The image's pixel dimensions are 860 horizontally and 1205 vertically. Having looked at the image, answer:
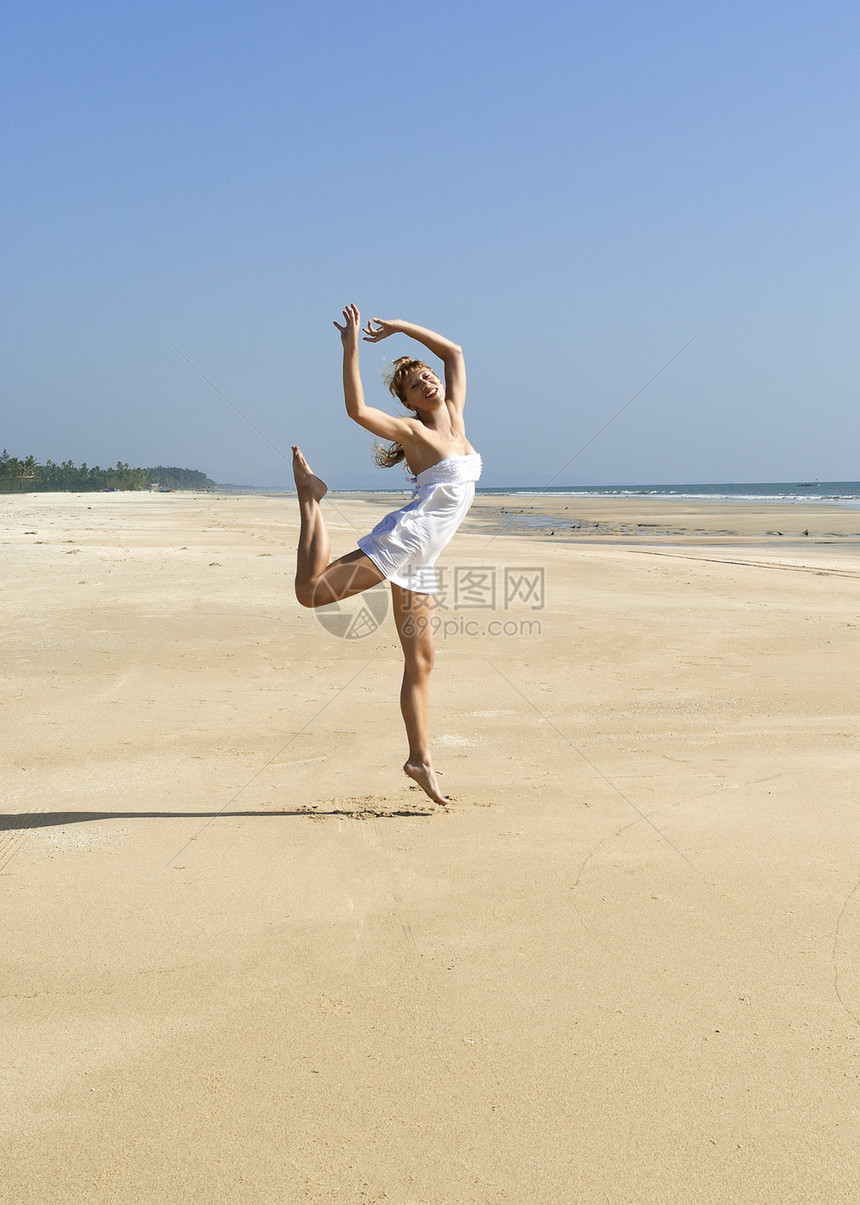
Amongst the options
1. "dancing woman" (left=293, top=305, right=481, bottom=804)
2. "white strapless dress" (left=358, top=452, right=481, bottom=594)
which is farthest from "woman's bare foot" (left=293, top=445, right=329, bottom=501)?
"white strapless dress" (left=358, top=452, right=481, bottom=594)

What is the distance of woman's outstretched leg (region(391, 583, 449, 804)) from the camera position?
368 cm

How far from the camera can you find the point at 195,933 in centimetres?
252

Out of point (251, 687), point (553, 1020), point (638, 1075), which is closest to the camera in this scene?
point (638, 1075)

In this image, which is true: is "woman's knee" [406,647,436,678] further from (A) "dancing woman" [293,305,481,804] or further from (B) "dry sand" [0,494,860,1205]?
(B) "dry sand" [0,494,860,1205]

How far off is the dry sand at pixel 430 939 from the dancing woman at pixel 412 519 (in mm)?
587

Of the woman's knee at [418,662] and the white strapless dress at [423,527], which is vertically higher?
the white strapless dress at [423,527]

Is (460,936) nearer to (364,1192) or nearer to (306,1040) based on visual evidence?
(306,1040)

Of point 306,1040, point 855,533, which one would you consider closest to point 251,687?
point 306,1040

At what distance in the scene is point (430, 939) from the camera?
2.50m

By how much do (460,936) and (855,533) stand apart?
25.7m

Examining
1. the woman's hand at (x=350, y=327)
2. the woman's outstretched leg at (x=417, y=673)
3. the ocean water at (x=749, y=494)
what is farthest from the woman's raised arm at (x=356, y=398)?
the ocean water at (x=749, y=494)

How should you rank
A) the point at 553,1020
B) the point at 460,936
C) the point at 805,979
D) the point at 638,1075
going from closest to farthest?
the point at 638,1075 → the point at 553,1020 → the point at 805,979 → the point at 460,936

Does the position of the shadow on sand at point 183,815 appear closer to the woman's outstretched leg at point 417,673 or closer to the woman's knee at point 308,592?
the woman's outstretched leg at point 417,673

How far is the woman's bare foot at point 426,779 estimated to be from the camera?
3623mm
